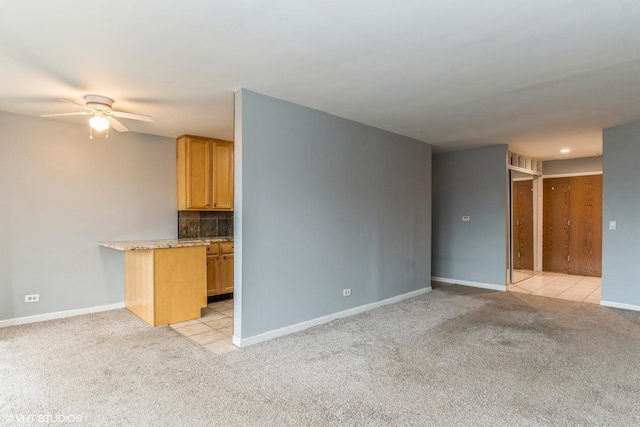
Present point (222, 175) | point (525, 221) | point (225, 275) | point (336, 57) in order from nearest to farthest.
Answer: point (336, 57) → point (225, 275) → point (222, 175) → point (525, 221)

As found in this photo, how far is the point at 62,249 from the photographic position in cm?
441

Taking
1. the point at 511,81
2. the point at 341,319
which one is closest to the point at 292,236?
the point at 341,319

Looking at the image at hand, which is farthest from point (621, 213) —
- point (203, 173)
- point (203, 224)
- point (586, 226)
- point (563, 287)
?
point (203, 224)

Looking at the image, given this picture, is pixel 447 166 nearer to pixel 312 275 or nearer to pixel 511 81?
pixel 511 81

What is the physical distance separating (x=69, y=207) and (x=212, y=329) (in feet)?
8.22

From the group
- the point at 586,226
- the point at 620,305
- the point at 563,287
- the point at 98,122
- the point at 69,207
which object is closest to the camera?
the point at 98,122

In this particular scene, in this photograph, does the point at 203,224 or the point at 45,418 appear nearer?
the point at 45,418

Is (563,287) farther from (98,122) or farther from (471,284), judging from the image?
(98,122)

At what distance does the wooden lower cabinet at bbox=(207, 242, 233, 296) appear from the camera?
512 centimetres

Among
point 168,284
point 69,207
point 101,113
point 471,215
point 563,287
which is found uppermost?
point 101,113

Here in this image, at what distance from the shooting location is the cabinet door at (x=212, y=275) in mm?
5109

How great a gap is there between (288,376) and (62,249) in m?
3.56

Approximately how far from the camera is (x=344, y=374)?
2.79 m

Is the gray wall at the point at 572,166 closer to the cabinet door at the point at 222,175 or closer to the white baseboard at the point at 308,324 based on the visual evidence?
the white baseboard at the point at 308,324
